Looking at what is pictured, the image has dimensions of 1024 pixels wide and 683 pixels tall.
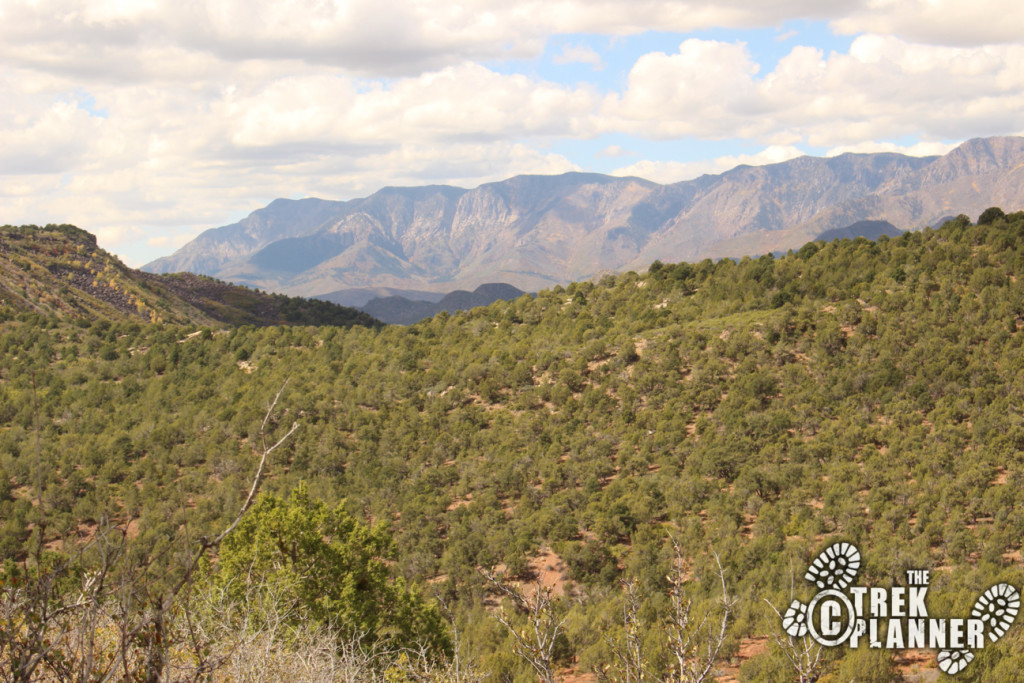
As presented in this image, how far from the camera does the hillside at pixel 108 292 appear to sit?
68688mm

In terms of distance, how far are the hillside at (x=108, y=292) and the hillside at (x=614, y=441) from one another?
692 inches

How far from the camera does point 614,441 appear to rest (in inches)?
1353

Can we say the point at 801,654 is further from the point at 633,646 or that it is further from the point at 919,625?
the point at 919,625

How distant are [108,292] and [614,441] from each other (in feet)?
239

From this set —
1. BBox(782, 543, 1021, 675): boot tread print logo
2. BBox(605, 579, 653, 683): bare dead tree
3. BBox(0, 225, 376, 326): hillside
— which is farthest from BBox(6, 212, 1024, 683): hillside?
BBox(0, 225, 376, 326): hillside

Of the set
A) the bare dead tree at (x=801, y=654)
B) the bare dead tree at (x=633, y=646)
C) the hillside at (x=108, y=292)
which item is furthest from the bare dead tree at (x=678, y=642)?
the hillside at (x=108, y=292)

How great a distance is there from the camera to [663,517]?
94.4ft

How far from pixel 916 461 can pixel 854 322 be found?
11.5 meters

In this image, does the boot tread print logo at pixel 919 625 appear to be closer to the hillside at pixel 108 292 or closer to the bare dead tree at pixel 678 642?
the bare dead tree at pixel 678 642

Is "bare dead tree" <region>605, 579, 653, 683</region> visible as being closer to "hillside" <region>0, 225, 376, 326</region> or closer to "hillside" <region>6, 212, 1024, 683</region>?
"hillside" <region>6, 212, 1024, 683</region>

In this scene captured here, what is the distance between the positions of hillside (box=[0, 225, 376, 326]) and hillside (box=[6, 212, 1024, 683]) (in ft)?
57.7

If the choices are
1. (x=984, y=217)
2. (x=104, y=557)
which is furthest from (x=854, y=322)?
(x=104, y=557)

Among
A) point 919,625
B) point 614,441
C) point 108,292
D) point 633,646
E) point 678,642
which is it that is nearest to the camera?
point 678,642

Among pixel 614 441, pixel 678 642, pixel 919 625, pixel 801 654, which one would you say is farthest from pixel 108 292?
pixel 801 654
